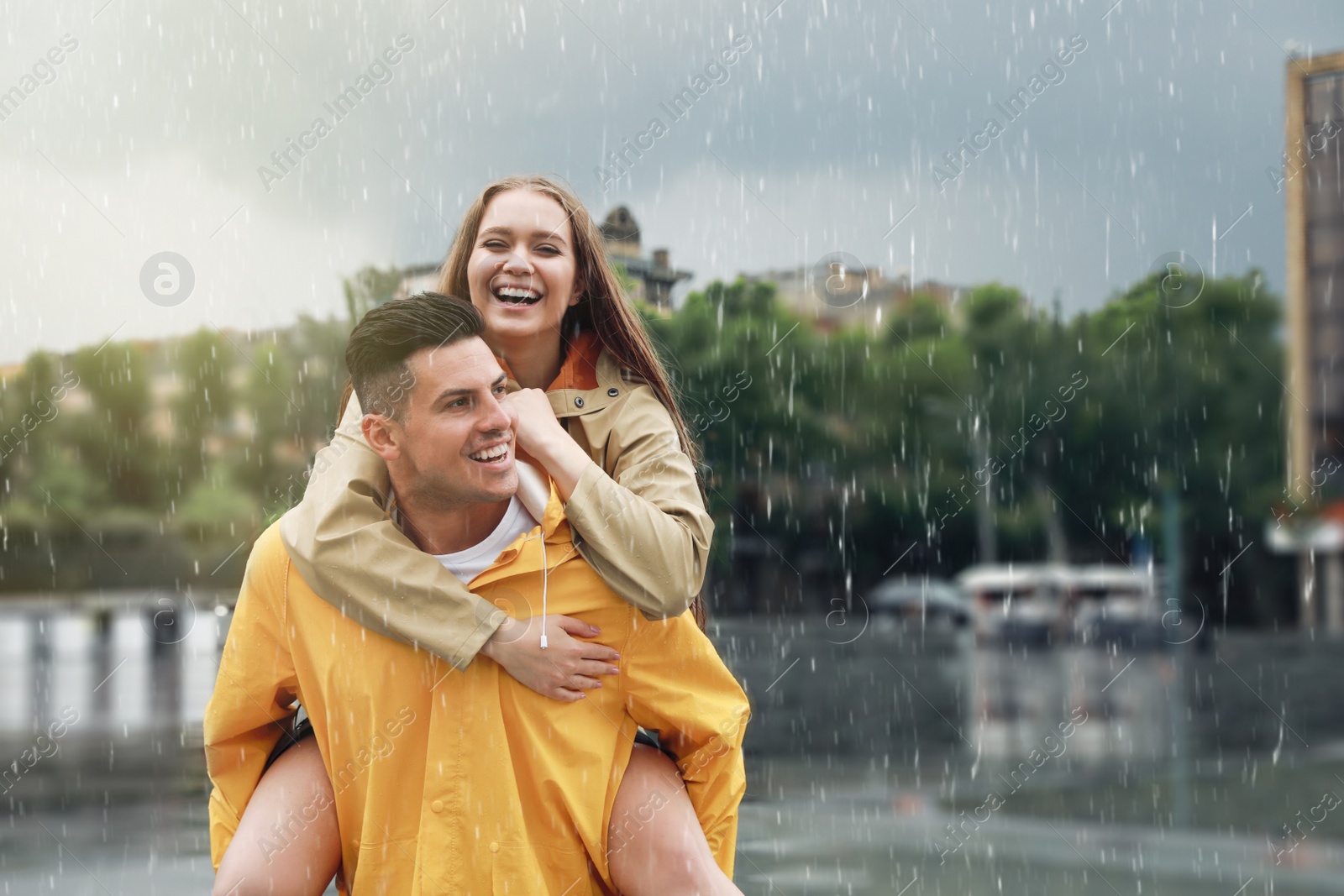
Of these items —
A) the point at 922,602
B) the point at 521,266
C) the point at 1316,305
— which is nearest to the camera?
the point at 521,266

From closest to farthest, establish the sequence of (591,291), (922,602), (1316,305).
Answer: (591,291) → (1316,305) → (922,602)

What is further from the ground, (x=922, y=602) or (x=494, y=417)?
(x=494, y=417)

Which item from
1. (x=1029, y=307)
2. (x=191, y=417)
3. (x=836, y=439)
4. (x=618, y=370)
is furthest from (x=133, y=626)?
(x=618, y=370)

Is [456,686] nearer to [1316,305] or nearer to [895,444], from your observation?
[1316,305]

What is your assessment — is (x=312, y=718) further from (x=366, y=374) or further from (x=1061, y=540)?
(x=1061, y=540)

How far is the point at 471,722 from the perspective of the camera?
2137 millimetres

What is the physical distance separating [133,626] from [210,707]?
23932mm

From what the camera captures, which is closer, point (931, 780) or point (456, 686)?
point (456, 686)

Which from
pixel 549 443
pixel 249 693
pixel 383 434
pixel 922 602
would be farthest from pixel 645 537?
pixel 922 602

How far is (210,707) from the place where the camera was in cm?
228

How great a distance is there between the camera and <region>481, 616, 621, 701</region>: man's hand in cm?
211

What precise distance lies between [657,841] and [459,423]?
746 mm

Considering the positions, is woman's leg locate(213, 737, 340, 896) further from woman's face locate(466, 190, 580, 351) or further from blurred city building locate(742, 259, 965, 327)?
blurred city building locate(742, 259, 965, 327)

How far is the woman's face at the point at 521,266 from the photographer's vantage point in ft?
7.65
